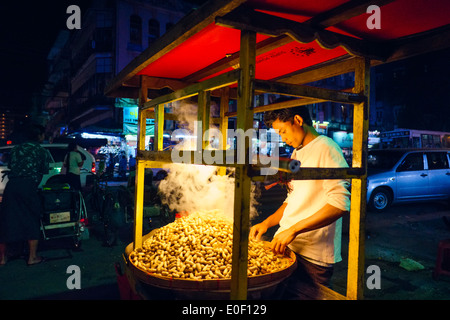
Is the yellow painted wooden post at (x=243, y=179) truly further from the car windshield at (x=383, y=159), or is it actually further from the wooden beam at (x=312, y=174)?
the car windshield at (x=383, y=159)

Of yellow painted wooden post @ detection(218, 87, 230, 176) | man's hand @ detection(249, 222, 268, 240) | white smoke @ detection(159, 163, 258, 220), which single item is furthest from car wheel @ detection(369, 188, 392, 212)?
man's hand @ detection(249, 222, 268, 240)

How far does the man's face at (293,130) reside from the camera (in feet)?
9.10

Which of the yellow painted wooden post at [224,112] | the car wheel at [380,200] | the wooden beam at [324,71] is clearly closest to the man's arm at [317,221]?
the wooden beam at [324,71]

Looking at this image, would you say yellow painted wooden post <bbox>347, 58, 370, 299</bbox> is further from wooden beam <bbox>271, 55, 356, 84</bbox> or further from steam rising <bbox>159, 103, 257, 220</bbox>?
steam rising <bbox>159, 103, 257, 220</bbox>

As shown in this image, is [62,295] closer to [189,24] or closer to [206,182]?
[206,182]

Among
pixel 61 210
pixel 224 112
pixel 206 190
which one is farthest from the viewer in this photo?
pixel 61 210

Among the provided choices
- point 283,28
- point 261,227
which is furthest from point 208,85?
point 261,227

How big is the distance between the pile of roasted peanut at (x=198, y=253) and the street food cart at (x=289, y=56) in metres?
0.29

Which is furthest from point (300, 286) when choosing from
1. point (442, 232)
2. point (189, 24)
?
point (442, 232)

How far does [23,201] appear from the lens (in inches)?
201

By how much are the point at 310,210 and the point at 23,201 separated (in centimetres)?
501

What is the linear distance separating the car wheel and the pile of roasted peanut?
829 centimetres

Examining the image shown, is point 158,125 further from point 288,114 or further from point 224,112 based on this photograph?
point 288,114

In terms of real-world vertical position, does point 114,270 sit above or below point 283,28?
below
